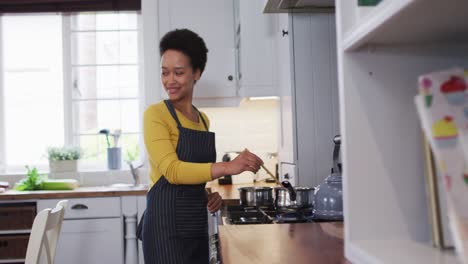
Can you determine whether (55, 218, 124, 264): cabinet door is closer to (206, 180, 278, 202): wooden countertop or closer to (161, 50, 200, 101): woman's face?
(206, 180, 278, 202): wooden countertop

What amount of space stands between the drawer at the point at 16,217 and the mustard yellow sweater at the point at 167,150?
192cm

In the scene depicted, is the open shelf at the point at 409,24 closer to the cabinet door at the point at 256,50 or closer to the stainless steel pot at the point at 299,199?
the stainless steel pot at the point at 299,199

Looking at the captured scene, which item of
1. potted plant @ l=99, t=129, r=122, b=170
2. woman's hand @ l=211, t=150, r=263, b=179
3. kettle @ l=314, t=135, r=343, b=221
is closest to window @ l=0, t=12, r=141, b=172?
potted plant @ l=99, t=129, r=122, b=170

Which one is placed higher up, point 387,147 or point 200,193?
point 387,147

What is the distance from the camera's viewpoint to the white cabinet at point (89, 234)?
3420mm

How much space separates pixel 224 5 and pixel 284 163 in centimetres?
153

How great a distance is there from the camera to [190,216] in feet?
5.76

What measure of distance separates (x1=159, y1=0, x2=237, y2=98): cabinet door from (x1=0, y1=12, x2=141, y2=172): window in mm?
799

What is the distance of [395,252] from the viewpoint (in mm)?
723

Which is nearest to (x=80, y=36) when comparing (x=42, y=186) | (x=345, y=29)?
(x=42, y=186)

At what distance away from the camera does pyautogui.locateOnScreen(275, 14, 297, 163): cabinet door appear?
233 cm

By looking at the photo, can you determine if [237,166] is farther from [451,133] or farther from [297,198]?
[451,133]

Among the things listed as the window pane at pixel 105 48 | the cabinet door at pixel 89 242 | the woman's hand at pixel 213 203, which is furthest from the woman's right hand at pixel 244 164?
the window pane at pixel 105 48

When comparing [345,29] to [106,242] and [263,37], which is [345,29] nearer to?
[263,37]
